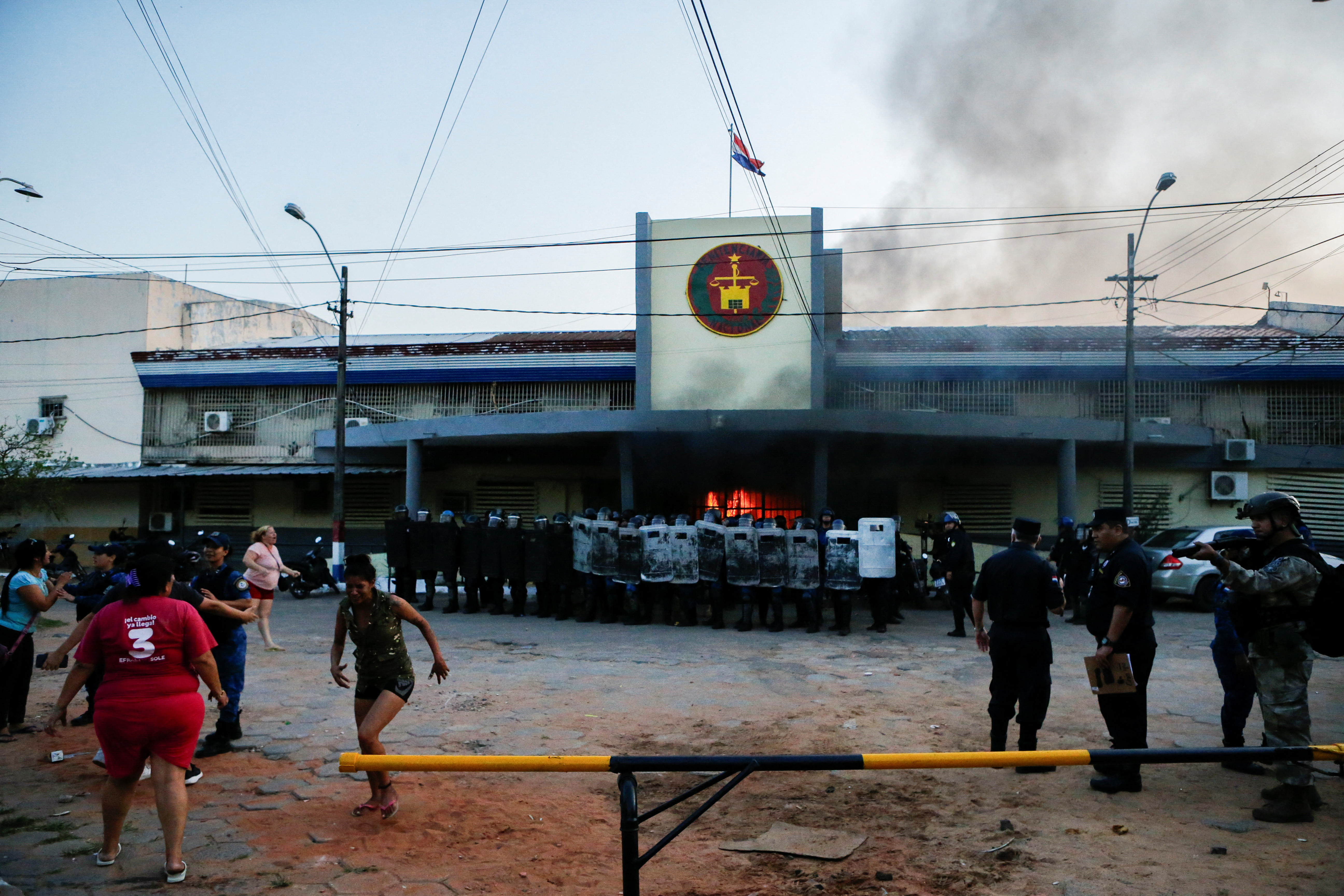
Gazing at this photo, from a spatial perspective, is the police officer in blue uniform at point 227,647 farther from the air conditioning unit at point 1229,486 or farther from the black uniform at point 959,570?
the air conditioning unit at point 1229,486

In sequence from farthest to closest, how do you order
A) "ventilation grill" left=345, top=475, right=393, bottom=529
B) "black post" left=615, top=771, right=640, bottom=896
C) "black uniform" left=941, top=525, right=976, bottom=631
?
"ventilation grill" left=345, top=475, right=393, bottom=529
"black uniform" left=941, top=525, right=976, bottom=631
"black post" left=615, top=771, right=640, bottom=896

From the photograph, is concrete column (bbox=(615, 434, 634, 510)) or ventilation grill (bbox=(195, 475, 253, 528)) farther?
ventilation grill (bbox=(195, 475, 253, 528))

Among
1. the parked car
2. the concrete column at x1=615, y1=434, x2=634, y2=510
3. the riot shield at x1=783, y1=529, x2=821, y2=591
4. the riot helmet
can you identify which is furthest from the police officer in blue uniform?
the parked car

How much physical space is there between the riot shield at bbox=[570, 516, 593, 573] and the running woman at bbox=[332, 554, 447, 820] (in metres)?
7.73

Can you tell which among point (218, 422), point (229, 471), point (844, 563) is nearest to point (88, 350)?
point (218, 422)

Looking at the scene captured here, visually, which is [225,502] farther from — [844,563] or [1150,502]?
[1150,502]

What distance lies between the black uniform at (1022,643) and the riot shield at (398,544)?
1082cm

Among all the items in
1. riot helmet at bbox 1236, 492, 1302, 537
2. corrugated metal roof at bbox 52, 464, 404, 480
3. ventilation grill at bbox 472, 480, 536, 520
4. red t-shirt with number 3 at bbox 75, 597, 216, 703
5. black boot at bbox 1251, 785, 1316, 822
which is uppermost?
corrugated metal roof at bbox 52, 464, 404, 480

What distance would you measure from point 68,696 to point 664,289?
47.9 feet

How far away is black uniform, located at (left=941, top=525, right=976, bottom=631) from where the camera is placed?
37.9ft

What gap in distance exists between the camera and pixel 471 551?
14.0 metres

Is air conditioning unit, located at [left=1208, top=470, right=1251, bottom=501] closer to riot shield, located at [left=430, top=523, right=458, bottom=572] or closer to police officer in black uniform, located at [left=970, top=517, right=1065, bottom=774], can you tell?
riot shield, located at [left=430, top=523, right=458, bottom=572]

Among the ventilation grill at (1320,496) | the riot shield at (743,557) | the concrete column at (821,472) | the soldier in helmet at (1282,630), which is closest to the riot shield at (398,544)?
the riot shield at (743,557)

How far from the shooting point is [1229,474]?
19.0m
